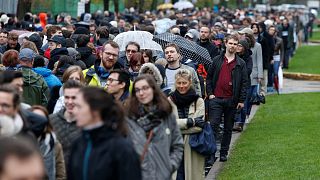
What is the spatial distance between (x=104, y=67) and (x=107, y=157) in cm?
539

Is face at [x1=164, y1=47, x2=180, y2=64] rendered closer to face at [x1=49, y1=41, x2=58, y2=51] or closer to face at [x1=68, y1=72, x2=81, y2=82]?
face at [x1=68, y1=72, x2=81, y2=82]

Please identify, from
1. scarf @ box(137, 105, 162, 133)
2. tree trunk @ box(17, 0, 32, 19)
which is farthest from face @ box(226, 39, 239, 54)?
tree trunk @ box(17, 0, 32, 19)

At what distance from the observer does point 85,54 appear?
15930 mm

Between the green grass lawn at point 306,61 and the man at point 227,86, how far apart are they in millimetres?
21845

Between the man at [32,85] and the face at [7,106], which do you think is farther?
the man at [32,85]

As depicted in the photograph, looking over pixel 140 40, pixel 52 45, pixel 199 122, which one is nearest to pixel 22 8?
pixel 52 45

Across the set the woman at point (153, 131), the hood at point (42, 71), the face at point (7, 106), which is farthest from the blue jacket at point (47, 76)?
the face at point (7, 106)

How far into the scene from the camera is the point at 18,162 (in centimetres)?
438

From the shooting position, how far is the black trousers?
14.8 m

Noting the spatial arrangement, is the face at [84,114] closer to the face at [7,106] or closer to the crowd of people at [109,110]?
the crowd of people at [109,110]

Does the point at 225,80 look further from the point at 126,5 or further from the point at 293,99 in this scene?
the point at 126,5

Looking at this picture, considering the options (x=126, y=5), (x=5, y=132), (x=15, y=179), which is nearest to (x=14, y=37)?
(x=5, y=132)

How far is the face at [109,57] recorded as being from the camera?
38.2ft

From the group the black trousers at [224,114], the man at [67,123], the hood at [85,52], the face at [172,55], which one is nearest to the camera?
the man at [67,123]
